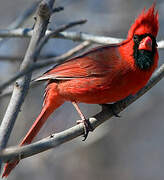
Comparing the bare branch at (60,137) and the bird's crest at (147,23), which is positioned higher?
the bird's crest at (147,23)

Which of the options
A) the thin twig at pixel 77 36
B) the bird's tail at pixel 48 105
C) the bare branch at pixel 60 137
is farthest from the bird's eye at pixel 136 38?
the bird's tail at pixel 48 105

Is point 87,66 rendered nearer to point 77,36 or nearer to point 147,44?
point 77,36

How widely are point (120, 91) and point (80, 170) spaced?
3.37 m

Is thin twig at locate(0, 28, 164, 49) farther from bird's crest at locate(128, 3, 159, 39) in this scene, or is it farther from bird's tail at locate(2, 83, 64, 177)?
bird's tail at locate(2, 83, 64, 177)

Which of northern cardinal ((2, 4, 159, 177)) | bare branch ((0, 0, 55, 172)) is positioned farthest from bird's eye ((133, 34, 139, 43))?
bare branch ((0, 0, 55, 172))

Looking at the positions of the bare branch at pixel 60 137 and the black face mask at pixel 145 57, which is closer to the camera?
the bare branch at pixel 60 137

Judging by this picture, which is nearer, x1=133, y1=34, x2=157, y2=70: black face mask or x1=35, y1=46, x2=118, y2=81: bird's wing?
x1=133, y1=34, x2=157, y2=70: black face mask

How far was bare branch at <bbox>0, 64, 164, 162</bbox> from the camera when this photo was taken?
6.53 ft

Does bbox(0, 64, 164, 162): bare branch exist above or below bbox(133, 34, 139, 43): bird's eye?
below

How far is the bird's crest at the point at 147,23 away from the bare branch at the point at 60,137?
491 millimetres

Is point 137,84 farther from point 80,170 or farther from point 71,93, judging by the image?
point 80,170

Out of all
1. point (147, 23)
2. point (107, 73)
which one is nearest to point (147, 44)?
point (147, 23)

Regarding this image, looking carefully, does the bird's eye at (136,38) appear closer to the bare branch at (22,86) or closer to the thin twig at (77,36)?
the thin twig at (77,36)

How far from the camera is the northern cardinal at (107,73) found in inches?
135
